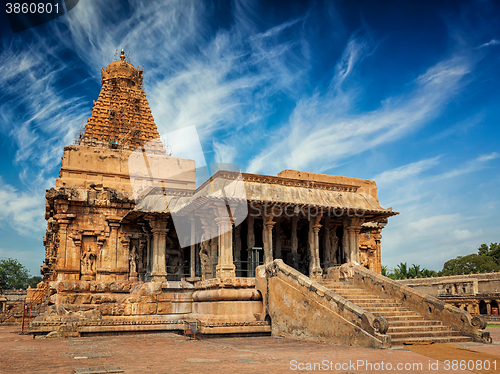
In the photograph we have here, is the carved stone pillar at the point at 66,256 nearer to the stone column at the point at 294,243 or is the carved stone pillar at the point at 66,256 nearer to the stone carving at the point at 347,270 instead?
the stone column at the point at 294,243

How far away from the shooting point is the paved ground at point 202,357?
8336 mm

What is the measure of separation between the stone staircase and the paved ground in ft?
3.23

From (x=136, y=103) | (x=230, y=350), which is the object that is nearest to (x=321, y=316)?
(x=230, y=350)

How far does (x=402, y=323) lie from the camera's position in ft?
43.6

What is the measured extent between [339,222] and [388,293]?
22.8 feet

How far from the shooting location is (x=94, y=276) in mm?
22500

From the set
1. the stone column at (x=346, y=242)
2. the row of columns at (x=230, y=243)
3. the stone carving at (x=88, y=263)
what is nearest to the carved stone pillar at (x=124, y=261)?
the stone carving at (x=88, y=263)

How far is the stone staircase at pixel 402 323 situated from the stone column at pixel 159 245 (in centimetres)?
882

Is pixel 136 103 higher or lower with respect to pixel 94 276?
higher

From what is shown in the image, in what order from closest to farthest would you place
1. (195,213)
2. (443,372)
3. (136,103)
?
(443,372), (195,213), (136,103)

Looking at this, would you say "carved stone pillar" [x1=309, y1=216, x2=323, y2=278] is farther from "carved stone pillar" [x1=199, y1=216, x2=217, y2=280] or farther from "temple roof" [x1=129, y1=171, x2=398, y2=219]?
"carved stone pillar" [x1=199, y1=216, x2=217, y2=280]

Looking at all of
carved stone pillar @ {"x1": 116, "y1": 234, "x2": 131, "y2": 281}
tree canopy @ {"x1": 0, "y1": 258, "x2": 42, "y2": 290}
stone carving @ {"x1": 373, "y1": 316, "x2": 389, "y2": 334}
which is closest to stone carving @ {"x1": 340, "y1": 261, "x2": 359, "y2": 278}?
stone carving @ {"x1": 373, "y1": 316, "x2": 389, "y2": 334}

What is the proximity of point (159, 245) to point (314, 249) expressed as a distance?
755cm

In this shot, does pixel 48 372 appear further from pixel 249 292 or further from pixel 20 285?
pixel 20 285
